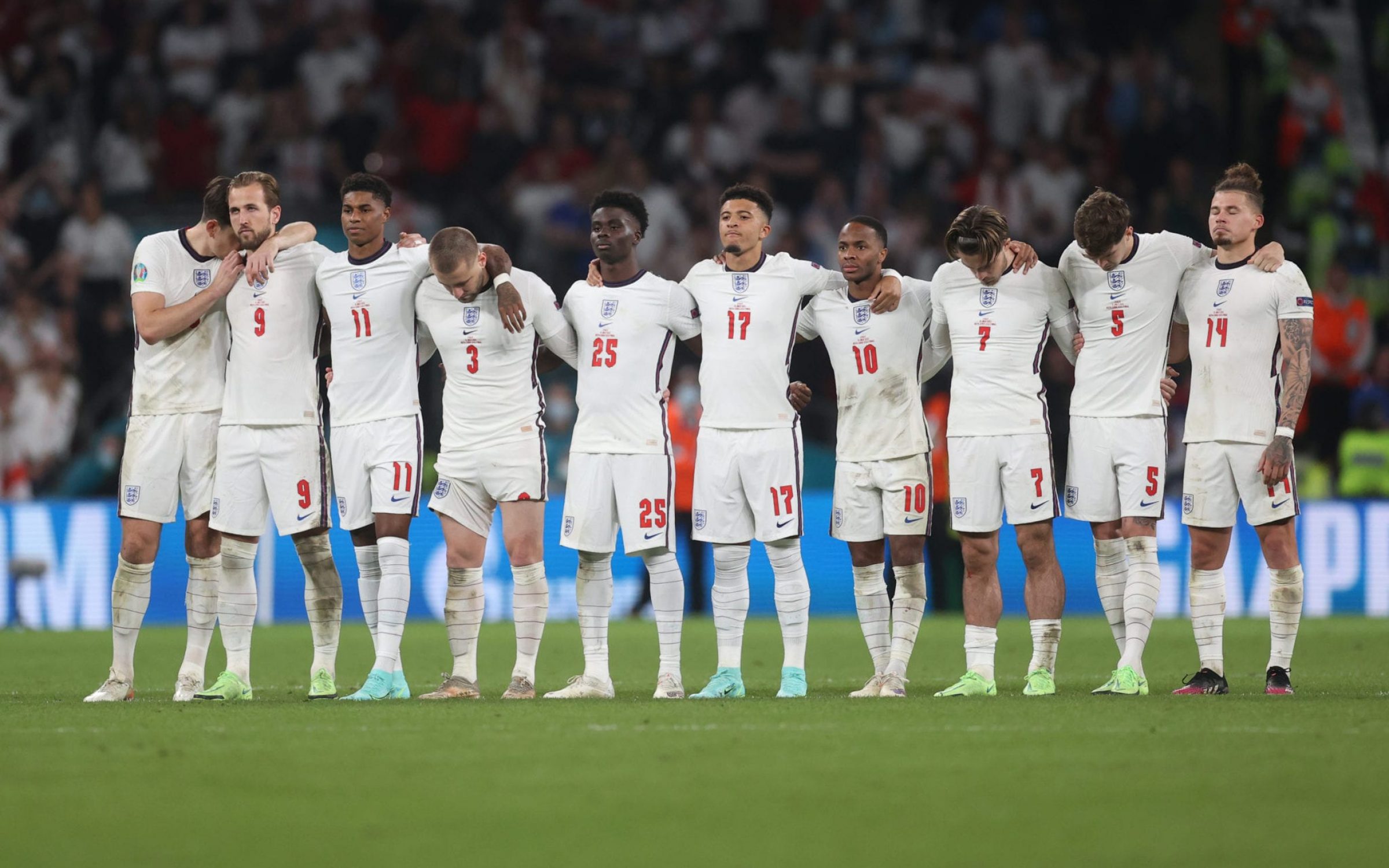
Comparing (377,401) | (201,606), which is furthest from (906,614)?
(201,606)

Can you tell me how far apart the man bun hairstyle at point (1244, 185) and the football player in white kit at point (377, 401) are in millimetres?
3854

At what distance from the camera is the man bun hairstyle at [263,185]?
937 centimetres

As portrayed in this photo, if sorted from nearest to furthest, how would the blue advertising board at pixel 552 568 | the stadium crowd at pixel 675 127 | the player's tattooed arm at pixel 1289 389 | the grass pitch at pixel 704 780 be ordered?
the grass pitch at pixel 704 780 < the player's tattooed arm at pixel 1289 389 < the blue advertising board at pixel 552 568 < the stadium crowd at pixel 675 127

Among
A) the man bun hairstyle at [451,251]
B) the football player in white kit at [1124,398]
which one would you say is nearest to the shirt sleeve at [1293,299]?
the football player in white kit at [1124,398]

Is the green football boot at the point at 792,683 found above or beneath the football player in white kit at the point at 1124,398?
beneath

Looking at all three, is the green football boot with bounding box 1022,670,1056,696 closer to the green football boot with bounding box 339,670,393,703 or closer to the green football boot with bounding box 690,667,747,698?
the green football boot with bounding box 690,667,747,698

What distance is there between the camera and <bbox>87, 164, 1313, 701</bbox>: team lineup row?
922 centimetres

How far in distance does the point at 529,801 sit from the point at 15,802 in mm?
1736

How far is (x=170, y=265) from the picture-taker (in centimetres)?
945

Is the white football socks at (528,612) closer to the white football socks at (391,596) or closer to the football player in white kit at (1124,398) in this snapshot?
the white football socks at (391,596)

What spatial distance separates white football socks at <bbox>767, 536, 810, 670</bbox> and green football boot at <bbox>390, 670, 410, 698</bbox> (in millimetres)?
2025

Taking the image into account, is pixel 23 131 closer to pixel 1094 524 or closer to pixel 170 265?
pixel 170 265

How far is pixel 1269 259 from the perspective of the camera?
926 centimetres

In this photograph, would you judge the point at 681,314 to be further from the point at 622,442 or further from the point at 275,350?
the point at 275,350
